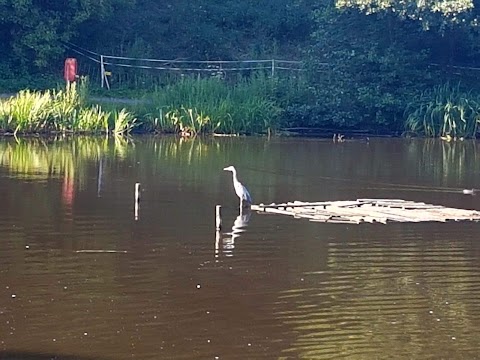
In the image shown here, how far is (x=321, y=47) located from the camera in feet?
142

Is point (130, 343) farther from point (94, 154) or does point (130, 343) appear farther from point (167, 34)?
point (167, 34)

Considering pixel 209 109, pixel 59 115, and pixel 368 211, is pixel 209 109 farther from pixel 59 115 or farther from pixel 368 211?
pixel 368 211

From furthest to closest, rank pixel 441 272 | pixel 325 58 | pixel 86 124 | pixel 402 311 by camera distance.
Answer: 1. pixel 325 58
2. pixel 86 124
3. pixel 441 272
4. pixel 402 311

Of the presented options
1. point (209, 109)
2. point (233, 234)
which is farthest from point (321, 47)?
point (233, 234)

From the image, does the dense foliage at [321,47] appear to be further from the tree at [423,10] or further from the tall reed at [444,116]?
the tall reed at [444,116]

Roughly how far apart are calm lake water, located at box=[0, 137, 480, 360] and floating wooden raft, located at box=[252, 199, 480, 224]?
0.47 meters

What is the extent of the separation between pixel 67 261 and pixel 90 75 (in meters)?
30.0

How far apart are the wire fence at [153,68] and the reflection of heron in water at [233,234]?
24117mm

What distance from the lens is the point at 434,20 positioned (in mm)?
41594

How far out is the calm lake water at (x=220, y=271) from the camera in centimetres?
1308

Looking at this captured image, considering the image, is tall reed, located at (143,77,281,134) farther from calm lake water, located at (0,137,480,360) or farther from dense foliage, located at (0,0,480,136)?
calm lake water, located at (0,137,480,360)

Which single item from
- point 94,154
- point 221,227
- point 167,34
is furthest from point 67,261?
point 167,34

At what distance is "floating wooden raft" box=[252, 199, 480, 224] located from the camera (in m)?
21.6

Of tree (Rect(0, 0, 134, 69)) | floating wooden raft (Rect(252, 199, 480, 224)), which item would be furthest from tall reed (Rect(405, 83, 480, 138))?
floating wooden raft (Rect(252, 199, 480, 224))
